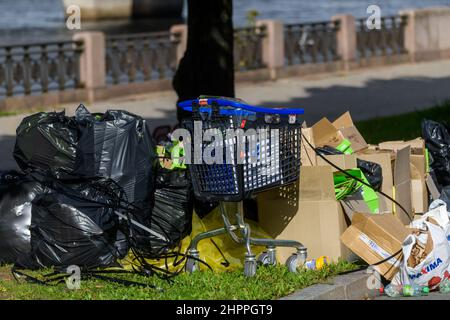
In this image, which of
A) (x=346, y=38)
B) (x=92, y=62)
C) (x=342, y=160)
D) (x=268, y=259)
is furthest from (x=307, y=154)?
(x=346, y=38)

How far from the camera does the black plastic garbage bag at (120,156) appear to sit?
26.4 ft

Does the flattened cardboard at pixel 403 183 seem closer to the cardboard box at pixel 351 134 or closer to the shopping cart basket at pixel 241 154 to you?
the cardboard box at pixel 351 134

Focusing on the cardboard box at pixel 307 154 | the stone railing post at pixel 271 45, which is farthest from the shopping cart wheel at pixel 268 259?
the stone railing post at pixel 271 45

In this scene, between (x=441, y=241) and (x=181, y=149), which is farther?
(x=181, y=149)

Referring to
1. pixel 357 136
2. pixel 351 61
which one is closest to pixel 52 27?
pixel 351 61

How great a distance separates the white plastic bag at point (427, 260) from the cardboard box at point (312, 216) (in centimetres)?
54

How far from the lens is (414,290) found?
24.2ft

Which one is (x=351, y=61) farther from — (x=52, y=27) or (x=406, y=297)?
(x=52, y=27)

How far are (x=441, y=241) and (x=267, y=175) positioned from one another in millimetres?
1214

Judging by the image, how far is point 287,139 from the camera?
748cm

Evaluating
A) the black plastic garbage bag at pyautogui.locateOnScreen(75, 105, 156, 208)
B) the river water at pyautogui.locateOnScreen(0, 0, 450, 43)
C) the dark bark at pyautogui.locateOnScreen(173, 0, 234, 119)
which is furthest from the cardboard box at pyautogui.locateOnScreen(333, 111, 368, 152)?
the river water at pyautogui.locateOnScreen(0, 0, 450, 43)

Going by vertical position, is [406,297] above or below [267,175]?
below

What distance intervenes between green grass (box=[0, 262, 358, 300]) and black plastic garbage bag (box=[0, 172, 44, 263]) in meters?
0.22
